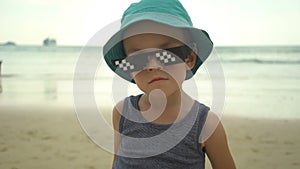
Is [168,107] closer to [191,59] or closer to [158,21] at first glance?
[191,59]

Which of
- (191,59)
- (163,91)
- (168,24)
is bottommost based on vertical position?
(163,91)

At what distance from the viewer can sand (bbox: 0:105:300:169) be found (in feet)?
16.4

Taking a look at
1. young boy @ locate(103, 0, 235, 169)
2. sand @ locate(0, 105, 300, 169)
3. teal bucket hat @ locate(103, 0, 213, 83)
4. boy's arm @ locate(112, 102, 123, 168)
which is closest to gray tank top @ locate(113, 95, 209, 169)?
young boy @ locate(103, 0, 235, 169)

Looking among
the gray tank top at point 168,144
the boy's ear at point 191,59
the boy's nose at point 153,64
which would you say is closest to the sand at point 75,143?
the gray tank top at point 168,144

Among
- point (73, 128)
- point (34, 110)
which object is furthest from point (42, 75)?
point (73, 128)

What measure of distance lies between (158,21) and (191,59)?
0.85 ft

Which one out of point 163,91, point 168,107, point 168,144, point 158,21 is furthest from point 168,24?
point 168,144

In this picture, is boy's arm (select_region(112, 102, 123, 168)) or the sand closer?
boy's arm (select_region(112, 102, 123, 168))

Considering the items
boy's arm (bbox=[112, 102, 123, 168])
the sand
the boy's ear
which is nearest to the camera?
the boy's ear

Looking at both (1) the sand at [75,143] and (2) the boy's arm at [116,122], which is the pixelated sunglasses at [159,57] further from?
(1) the sand at [75,143]

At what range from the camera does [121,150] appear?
79.7 inches

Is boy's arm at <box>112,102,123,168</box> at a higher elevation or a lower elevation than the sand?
higher

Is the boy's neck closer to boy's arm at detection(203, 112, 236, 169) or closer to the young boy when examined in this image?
the young boy

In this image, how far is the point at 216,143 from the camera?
1.86 metres
